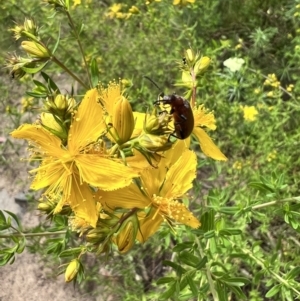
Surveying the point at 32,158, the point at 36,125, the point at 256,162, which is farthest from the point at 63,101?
the point at 256,162

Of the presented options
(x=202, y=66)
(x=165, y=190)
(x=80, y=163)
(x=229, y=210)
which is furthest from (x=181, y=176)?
(x=202, y=66)

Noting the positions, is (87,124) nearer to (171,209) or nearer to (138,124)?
(138,124)

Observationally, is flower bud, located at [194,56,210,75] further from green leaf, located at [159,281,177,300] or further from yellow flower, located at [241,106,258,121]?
yellow flower, located at [241,106,258,121]

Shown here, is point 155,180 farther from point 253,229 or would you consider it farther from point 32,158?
point 253,229


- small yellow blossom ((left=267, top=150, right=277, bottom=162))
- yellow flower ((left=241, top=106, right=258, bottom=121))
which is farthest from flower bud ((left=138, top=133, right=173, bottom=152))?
yellow flower ((left=241, top=106, right=258, bottom=121))

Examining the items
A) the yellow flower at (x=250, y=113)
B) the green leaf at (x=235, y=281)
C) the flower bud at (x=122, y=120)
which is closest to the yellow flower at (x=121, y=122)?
the flower bud at (x=122, y=120)

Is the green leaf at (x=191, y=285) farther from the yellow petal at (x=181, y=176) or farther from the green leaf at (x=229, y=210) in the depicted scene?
the yellow petal at (x=181, y=176)
